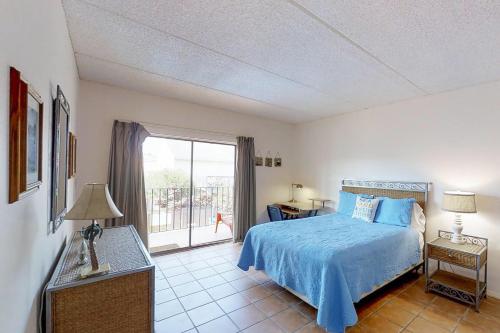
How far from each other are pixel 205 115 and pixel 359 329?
3506mm

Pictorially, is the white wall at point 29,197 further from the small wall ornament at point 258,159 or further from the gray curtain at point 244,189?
the small wall ornament at point 258,159

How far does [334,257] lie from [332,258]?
0.02 metres

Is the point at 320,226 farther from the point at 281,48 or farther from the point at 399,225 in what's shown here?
the point at 281,48

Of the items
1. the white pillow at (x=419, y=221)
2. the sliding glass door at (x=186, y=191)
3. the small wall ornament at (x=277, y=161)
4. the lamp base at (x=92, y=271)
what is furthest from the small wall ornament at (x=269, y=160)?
the lamp base at (x=92, y=271)

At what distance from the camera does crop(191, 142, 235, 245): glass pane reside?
4.34m

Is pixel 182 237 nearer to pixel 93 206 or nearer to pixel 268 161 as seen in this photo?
pixel 268 161

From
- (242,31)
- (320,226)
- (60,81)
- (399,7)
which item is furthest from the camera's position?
(320,226)

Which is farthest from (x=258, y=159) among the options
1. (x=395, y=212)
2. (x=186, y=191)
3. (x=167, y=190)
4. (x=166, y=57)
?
(x=166, y=57)

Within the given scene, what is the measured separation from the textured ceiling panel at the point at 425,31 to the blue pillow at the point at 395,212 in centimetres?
163

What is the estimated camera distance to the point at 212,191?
479cm

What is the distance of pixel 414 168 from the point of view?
3.42 metres

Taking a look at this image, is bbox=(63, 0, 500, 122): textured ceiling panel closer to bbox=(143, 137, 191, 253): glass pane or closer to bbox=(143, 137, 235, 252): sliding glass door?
bbox=(143, 137, 191, 253): glass pane

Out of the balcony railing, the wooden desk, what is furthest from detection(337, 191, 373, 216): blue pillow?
the balcony railing

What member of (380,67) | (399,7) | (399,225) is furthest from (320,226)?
(399,7)
